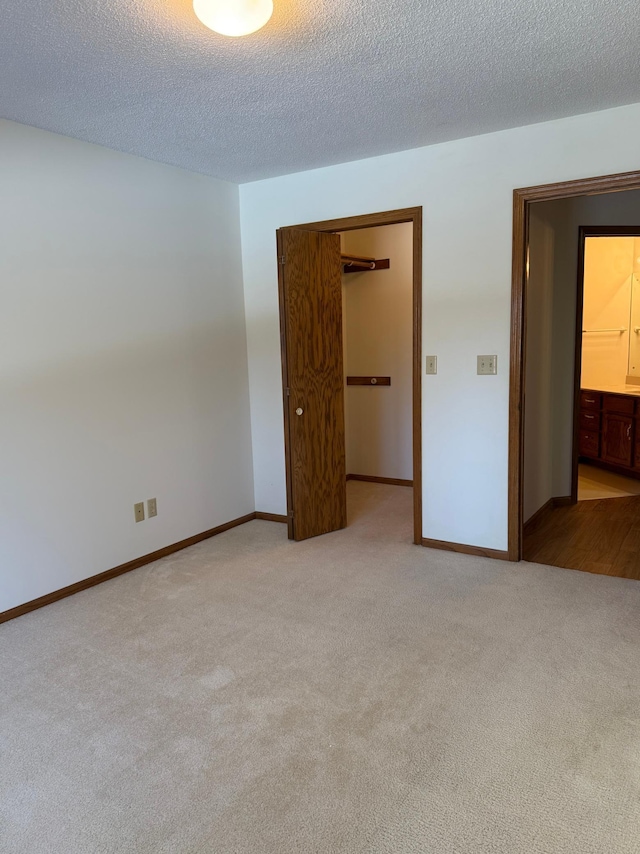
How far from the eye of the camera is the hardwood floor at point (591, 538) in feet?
11.4

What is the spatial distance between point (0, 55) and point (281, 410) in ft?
8.71

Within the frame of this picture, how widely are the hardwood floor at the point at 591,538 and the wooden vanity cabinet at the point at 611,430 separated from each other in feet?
2.41

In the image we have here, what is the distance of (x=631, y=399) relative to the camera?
527 centimetres

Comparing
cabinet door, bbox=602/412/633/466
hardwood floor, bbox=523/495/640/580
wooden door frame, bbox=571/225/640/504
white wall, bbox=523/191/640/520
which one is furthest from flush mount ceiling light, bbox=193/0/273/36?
cabinet door, bbox=602/412/633/466

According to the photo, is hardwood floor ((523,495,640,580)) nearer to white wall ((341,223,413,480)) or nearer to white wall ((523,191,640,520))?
white wall ((523,191,640,520))

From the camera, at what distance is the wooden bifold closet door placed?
3.88 meters

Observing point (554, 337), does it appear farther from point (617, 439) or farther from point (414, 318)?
point (617, 439)

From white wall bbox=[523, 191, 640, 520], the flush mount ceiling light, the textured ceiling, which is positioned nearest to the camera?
the flush mount ceiling light

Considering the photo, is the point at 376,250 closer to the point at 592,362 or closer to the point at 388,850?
the point at 592,362

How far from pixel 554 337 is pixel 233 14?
3.36 meters

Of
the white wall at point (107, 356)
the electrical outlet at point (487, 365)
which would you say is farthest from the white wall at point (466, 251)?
the white wall at point (107, 356)

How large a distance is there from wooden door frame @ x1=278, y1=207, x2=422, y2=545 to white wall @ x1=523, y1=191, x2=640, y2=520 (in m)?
0.78

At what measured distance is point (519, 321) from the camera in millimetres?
3334

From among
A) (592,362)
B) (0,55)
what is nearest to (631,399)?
(592,362)
